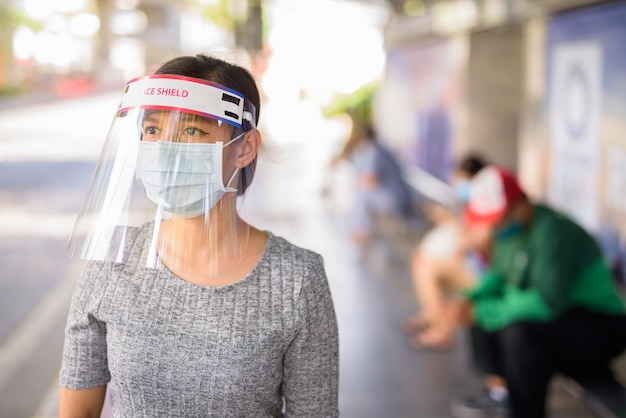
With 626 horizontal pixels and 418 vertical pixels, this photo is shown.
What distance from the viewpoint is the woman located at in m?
1.87

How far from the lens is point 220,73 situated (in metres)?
1.97

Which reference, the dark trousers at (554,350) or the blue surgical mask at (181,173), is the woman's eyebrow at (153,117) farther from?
the dark trousers at (554,350)

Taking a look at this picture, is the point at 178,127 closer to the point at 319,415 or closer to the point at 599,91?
the point at 319,415

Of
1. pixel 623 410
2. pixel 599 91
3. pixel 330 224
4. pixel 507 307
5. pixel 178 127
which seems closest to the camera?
pixel 178 127

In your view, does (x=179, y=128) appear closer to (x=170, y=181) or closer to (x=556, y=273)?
(x=170, y=181)

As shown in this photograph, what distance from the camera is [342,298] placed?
24.0ft

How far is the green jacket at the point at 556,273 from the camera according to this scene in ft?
13.5

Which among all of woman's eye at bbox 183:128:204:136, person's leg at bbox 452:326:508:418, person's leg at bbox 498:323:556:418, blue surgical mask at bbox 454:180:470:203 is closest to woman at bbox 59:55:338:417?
woman's eye at bbox 183:128:204:136

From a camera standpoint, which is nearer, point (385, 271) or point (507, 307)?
point (507, 307)

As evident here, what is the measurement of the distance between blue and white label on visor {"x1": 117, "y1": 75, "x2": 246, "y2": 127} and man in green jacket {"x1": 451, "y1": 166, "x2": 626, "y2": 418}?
8.47 ft

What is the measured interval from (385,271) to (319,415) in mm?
6376

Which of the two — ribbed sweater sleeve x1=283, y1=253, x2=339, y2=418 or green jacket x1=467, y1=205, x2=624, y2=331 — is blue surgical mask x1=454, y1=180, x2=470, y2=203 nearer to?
green jacket x1=467, y1=205, x2=624, y2=331

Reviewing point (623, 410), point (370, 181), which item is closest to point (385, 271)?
point (370, 181)

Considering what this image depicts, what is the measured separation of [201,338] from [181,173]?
0.35 meters
